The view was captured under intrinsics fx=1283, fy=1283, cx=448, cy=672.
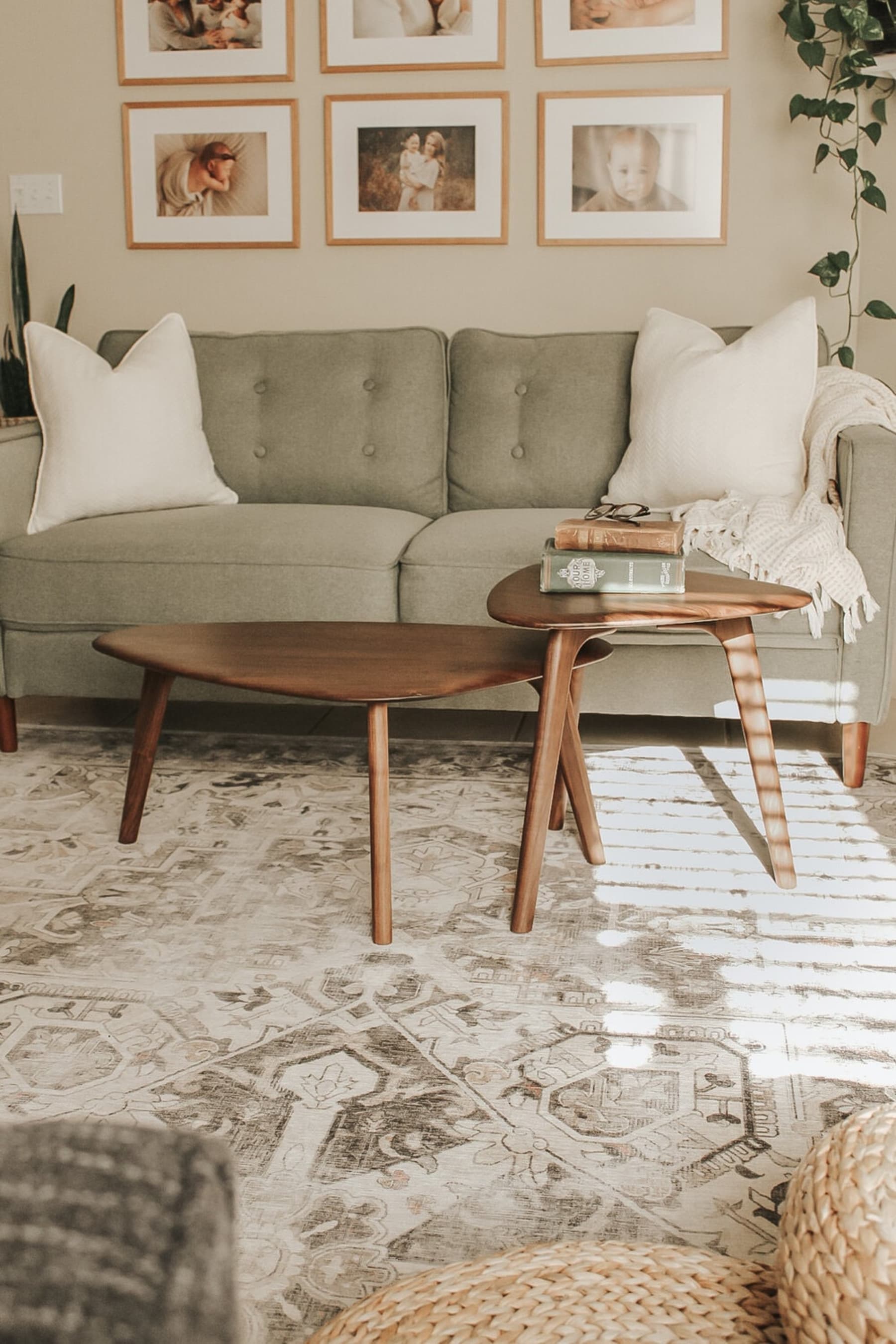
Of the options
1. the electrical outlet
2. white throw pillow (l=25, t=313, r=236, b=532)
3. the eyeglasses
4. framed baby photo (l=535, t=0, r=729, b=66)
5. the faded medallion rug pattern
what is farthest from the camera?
the electrical outlet

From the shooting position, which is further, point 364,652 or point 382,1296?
point 364,652

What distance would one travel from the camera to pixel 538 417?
3.15 metres

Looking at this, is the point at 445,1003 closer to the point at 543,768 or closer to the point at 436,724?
the point at 543,768

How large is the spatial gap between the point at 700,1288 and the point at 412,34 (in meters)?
3.28

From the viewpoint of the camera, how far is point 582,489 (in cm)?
313

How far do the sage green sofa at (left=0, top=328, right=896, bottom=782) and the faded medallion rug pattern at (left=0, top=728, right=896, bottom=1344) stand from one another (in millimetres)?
245

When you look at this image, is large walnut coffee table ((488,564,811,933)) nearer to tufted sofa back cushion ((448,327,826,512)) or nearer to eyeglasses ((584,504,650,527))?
eyeglasses ((584,504,650,527))

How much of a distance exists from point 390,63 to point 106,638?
205 centimetres

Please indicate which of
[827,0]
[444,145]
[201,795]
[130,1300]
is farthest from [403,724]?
[130,1300]

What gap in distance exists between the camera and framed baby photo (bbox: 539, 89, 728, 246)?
11.0 ft

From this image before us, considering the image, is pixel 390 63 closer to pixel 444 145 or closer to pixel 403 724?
pixel 444 145

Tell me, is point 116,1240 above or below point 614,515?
below

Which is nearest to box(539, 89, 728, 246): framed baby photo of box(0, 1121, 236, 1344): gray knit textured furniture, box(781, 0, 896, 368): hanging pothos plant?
box(781, 0, 896, 368): hanging pothos plant

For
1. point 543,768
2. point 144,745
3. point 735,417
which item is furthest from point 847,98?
point 144,745
